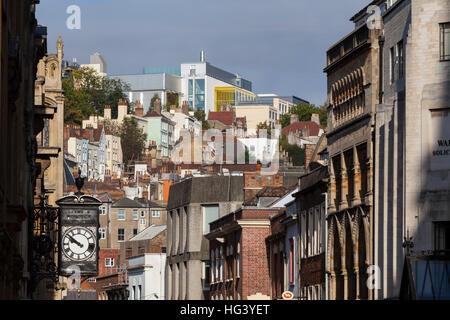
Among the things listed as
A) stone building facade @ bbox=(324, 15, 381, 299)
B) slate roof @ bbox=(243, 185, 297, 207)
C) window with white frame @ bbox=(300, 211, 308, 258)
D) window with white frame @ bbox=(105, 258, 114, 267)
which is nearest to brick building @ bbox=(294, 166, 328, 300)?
window with white frame @ bbox=(300, 211, 308, 258)

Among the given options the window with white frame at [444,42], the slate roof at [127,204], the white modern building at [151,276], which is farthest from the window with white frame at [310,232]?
the slate roof at [127,204]

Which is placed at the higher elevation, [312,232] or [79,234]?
[79,234]

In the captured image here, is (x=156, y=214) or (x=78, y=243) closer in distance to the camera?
(x=78, y=243)

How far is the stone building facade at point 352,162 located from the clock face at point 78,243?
1665cm

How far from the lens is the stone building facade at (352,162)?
A: 55219 mm

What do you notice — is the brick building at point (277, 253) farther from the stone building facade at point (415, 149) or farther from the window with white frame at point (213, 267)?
the stone building facade at point (415, 149)

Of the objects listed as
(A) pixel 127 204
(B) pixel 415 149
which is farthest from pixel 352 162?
(A) pixel 127 204

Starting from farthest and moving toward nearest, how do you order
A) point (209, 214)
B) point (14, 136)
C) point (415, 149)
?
1. point (209, 214)
2. point (415, 149)
3. point (14, 136)

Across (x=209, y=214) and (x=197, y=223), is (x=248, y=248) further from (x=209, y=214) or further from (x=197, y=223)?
(x=209, y=214)

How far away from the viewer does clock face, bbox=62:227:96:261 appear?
39.3 m

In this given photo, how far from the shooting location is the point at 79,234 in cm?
3941

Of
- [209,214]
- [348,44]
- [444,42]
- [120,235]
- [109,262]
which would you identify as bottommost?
[109,262]

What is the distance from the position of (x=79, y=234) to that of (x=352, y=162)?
21.0 meters

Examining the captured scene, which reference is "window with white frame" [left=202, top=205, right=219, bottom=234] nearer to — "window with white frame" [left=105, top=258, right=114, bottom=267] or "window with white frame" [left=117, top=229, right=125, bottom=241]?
"window with white frame" [left=105, top=258, right=114, bottom=267]
